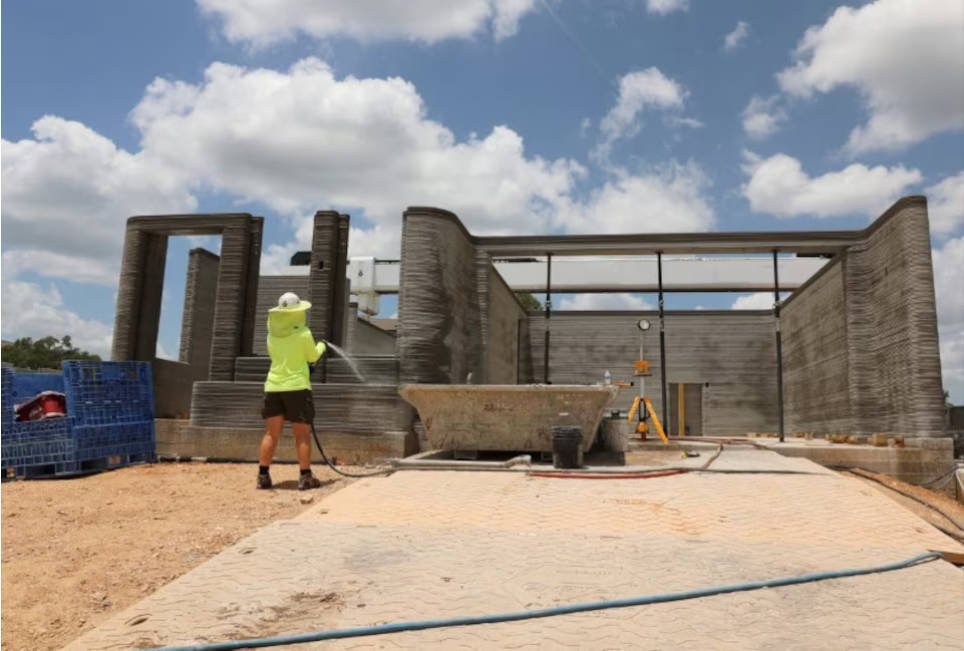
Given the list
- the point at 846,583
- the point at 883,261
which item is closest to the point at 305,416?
the point at 846,583

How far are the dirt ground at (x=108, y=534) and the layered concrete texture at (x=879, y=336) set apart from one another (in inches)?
382

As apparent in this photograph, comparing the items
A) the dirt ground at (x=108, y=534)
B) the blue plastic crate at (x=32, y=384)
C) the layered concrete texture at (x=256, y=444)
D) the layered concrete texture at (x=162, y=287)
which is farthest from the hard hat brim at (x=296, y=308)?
the blue plastic crate at (x=32, y=384)

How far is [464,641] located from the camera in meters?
2.98

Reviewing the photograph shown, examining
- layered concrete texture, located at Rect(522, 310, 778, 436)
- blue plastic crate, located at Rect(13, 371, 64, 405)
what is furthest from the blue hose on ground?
layered concrete texture, located at Rect(522, 310, 778, 436)

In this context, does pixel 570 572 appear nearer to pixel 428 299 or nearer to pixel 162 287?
pixel 428 299

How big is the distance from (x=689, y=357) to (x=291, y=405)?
15.2 meters

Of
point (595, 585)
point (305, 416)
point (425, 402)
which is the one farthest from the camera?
point (425, 402)

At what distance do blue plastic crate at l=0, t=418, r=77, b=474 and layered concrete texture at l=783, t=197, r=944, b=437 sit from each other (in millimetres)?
13023

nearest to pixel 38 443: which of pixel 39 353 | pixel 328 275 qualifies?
pixel 328 275

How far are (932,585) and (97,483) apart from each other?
853cm

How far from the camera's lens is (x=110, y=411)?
373 inches

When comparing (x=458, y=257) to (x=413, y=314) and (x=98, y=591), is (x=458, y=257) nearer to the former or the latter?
(x=413, y=314)

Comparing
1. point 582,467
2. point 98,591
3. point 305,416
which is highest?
point 305,416

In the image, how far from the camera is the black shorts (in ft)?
23.7
